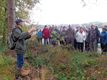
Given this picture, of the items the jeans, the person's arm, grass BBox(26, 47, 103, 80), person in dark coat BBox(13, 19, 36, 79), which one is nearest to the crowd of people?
grass BBox(26, 47, 103, 80)

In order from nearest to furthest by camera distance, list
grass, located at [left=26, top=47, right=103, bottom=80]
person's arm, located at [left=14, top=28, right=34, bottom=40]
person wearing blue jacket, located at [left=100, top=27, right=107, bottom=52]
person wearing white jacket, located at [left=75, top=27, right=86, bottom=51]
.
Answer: person's arm, located at [left=14, top=28, right=34, bottom=40] < grass, located at [left=26, top=47, right=103, bottom=80] < person wearing blue jacket, located at [left=100, top=27, right=107, bottom=52] < person wearing white jacket, located at [left=75, top=27, right=86, bottom=51]

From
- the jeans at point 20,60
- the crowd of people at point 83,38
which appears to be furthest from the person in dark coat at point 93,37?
the jeans at point 20,60

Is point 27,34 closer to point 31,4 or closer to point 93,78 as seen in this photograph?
point 93,78

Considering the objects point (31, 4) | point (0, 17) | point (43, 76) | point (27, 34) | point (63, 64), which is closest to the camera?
point (27, 34)

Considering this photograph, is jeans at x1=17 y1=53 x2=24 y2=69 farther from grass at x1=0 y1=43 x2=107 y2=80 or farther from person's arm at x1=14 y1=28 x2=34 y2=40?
person's arm at x1=14 y1=28 x2=34 y2=40

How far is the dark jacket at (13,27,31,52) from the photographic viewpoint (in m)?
11.9

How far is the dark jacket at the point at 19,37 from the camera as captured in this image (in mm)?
11883

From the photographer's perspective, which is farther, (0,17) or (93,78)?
(0,17)

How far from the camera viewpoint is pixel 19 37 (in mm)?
11945

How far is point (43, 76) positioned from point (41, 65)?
1776mm

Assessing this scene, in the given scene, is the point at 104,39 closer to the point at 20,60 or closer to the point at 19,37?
the point at 20,60

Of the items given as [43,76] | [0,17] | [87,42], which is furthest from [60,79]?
[0,17]

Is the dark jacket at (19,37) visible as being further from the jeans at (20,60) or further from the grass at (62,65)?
the grass at (62,65)

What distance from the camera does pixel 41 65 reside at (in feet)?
49.9
